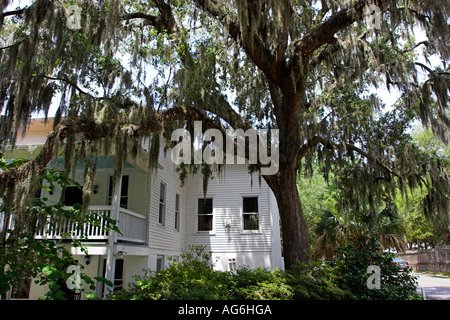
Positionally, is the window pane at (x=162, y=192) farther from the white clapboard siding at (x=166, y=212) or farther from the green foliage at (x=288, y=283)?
the green foliage at (x=288, y=283)

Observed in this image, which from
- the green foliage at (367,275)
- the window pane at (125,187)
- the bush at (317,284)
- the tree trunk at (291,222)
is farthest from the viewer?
the window pane at (125,187)

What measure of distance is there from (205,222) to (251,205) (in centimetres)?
214

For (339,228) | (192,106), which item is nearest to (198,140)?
(192,106)

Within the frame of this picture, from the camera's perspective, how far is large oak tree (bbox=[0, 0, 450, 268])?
6301 mm

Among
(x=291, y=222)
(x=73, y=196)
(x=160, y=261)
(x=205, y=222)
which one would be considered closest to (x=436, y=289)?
(x=205, y=222)

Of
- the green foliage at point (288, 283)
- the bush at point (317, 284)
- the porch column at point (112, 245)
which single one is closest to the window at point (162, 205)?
the porch column at point (112, 245)

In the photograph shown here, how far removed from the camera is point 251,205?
14.4 metres

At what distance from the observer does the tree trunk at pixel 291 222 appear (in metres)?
7.13

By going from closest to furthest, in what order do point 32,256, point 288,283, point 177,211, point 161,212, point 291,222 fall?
1. point 32,256
2. point 288,283
3. point 291,222
4. point 161,212
5. point 177,211

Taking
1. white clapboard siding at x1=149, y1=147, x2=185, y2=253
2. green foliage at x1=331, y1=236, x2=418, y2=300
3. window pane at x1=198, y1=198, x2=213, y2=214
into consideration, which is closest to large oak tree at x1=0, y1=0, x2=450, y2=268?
green foliage at x1=331, y1=236, x2=418, y2=300

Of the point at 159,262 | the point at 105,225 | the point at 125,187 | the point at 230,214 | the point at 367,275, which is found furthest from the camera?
the point at 230,214

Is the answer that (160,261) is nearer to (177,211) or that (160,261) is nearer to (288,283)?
(177,211)

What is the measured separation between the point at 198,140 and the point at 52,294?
5108mm

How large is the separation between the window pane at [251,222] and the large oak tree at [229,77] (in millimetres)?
5085
